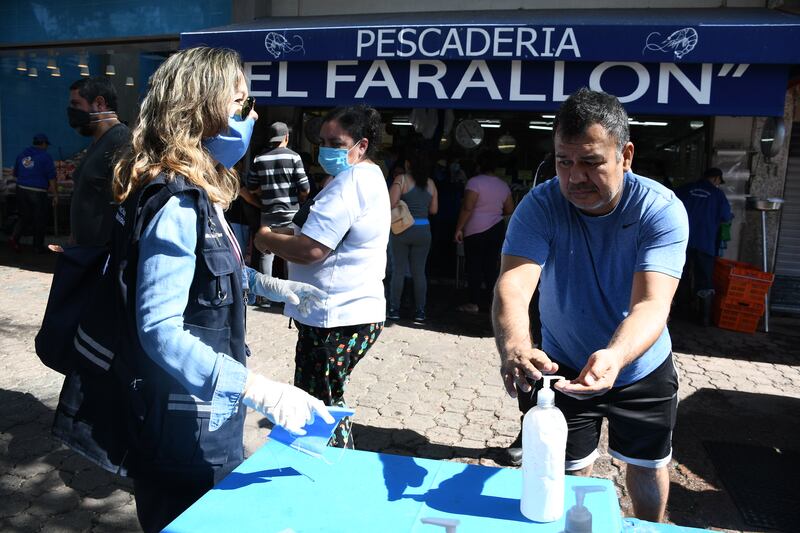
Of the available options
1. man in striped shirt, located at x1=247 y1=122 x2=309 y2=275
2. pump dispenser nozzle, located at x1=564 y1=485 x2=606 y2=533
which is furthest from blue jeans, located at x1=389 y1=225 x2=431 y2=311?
pump dispenser nozzle, located at x1=564 y1=485 x2=606 y2=533

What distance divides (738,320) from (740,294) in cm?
32

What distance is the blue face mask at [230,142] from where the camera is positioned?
2160 millimetres

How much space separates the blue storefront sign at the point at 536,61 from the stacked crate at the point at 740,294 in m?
2.13

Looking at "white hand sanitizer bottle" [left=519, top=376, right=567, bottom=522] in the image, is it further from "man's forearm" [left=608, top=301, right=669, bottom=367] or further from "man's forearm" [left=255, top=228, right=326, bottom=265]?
"man's forearm" [left=255, top=228, right=326, bottom=265]

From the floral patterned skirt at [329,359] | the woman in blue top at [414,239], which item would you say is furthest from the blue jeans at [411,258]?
the floral patterned skirt at [329,359]

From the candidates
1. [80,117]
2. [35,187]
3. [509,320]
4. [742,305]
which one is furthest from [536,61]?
[35,187]

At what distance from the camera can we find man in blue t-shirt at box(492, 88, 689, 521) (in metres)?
2.41

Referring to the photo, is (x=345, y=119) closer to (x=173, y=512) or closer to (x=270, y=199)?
(x=173, y=512)

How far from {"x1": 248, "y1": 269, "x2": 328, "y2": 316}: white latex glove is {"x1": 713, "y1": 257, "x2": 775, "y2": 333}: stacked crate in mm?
6492

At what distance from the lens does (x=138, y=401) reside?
1939 mm

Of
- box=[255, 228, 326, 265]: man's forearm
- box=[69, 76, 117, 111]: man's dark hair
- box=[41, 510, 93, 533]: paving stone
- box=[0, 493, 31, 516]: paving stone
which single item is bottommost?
box=[41, 510, 93, 533]: paving stone

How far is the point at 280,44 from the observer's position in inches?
306

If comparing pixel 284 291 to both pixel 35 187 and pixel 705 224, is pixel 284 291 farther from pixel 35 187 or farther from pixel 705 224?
pixel 35 187

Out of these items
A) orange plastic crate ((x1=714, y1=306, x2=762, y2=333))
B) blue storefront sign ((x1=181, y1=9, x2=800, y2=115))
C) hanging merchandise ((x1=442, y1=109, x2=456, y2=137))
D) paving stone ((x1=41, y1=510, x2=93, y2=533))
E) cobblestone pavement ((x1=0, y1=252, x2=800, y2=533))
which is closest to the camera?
paving stone ((x1=41, y1=510, x2=93, y2=533))
